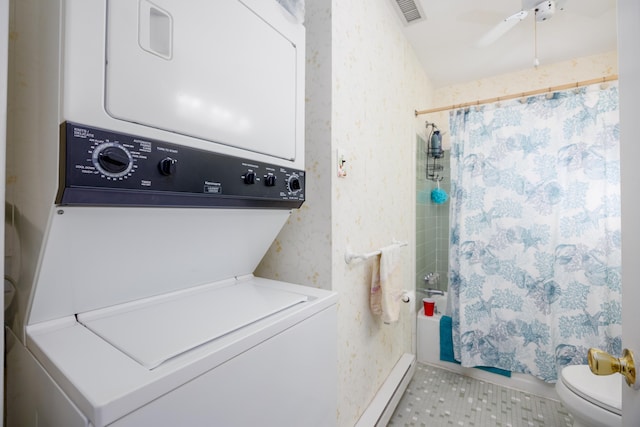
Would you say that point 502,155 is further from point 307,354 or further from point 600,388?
point 307,354

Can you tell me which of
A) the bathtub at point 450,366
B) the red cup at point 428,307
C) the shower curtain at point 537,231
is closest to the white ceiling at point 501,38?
the shower curtain at point 537,231

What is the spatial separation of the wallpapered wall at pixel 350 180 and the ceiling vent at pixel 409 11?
0.20ft

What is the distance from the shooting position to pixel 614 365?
73 cm

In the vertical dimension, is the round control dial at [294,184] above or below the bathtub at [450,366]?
above

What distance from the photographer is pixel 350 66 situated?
1614 mm

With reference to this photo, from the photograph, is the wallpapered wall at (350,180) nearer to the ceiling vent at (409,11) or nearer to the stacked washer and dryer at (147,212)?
the ceiling vent at (409,11)

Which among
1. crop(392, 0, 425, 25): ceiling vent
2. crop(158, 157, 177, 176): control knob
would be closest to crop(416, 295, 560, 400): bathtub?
crop(392, 0, 425, 25): ceiling vent

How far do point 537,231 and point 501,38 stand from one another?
1606mm

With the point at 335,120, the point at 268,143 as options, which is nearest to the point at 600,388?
the point at 335,120

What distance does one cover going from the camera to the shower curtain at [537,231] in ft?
6.90

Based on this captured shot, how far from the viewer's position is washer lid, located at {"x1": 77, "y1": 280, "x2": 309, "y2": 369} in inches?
27.8

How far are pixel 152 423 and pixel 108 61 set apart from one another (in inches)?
29.4

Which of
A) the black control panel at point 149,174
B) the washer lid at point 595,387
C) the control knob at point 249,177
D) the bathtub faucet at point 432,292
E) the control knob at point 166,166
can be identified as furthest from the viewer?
the bathtub faucet at point 432,292

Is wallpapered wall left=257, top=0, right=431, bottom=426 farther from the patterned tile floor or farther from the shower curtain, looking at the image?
the shower curtain
